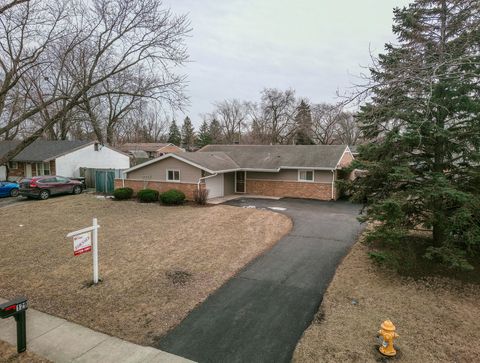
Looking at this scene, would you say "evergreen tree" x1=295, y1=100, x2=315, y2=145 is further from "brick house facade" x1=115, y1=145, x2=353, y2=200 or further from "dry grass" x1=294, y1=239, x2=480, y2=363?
"dry grass" x1=294, y1=239, x2=480, y2=363

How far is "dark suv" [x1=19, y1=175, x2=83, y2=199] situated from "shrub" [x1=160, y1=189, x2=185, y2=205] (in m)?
8.32

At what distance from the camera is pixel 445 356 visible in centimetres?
447

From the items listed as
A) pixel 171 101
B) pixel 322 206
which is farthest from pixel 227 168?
pixel 171 101

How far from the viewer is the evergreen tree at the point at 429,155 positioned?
5938 mm

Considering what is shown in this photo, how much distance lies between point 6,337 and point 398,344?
6.62 m

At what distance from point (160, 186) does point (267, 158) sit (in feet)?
26.7

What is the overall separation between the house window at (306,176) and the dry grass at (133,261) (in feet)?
21.9

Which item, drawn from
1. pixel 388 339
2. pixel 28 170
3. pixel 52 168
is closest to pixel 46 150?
pixel 28 170

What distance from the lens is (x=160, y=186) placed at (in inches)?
797

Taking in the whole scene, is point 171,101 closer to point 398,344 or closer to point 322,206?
point 398,344

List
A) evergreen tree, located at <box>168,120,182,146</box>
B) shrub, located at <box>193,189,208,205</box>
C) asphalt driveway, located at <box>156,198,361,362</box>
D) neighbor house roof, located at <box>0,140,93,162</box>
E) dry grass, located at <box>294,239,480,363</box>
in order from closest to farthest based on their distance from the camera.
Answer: dry grass, located at <box>294,239,480,363</box> → asphalt driveway, located at <box>156,198,361,362</box> → shrub, located at <box>193,189,208,205</box> → neighbor house roof, located at <box>0,140,93,162</box> → evergreen tree, located at <box>168,120,182,146</box>

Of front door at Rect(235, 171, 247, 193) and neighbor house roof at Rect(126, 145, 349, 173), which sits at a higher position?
neighbor house roof at Rect(126, 145, 349, 173)

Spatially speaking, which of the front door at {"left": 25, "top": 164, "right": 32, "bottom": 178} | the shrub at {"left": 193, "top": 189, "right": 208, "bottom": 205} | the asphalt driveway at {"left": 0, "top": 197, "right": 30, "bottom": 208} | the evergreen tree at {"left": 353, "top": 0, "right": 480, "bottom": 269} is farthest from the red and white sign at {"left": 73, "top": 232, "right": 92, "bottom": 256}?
the front door at {"left": 25, "top": 164, "right": 32, "bottom": 178}

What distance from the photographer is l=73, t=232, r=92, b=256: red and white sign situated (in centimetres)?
697
